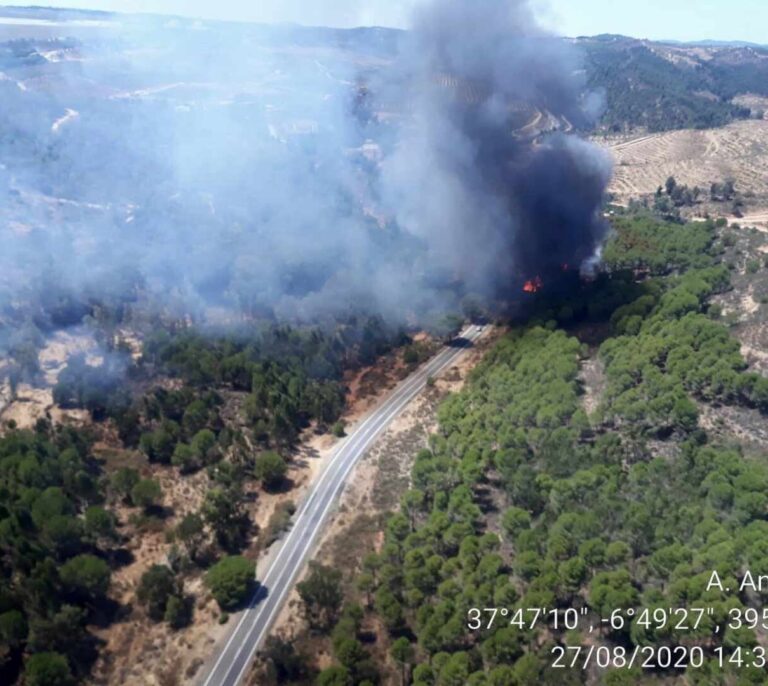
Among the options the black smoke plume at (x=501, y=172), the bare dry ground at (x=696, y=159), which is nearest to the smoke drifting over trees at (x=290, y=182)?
the black smoke plume at (x=501, y=172)

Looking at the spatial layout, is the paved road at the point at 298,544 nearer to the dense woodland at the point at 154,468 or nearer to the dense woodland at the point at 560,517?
the dense woodland at the point at 154,468

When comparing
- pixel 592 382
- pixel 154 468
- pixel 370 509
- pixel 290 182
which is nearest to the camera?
pixel 370 509

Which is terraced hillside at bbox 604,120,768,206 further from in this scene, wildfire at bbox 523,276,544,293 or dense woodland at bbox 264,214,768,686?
dense woodland at bbox 264,214,768,686

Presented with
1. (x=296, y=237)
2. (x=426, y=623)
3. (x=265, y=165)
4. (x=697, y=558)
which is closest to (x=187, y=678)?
(x=426, y=623)

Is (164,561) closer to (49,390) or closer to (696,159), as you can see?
(49,390)

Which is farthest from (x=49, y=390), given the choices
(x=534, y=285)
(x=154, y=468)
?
(x=534, y=285)

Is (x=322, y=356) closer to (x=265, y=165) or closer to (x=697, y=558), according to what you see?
(x=697, y=558)
